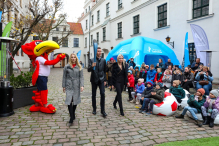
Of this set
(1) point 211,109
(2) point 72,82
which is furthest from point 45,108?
(1) point 211,109

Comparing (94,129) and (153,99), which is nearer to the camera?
(94,129)

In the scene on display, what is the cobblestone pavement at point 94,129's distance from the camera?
3.70m

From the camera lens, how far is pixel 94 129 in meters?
4.34

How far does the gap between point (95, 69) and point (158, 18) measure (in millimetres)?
13053

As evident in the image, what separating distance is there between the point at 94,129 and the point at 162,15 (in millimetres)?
14151

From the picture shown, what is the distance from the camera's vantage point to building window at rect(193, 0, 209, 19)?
1209 cm

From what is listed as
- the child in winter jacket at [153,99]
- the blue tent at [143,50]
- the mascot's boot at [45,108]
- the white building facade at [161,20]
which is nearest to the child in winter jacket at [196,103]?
the child in winter jacket at [153,99]

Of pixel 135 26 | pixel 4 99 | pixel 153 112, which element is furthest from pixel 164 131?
pixel 135 26

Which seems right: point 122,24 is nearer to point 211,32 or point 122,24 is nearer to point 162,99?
point 211,32

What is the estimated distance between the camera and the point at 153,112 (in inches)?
224

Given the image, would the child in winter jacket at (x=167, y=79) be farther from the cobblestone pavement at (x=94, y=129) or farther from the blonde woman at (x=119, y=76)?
the blonde woman at (x=119, y=76)

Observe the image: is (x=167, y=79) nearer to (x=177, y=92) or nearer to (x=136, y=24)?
(x=177, y=92)

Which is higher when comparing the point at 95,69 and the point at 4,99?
the point at 95,69

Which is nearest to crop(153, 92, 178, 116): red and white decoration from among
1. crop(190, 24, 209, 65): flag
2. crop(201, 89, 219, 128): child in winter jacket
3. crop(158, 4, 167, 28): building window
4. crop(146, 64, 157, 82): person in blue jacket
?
crop(201, 89, 219, 128): child in winter jacket
